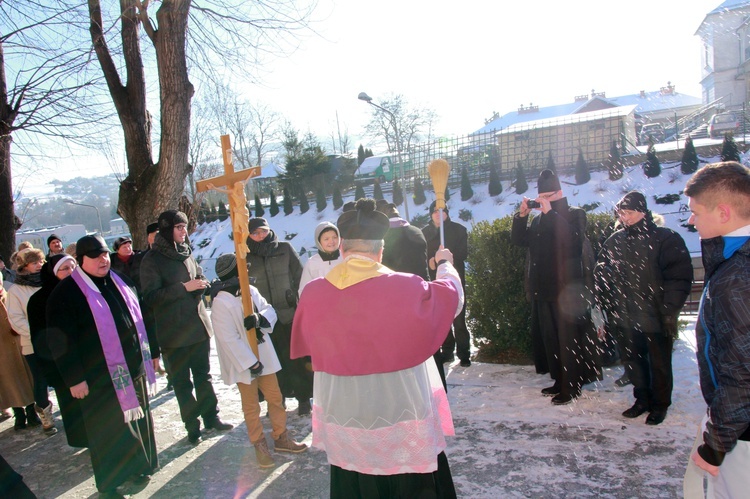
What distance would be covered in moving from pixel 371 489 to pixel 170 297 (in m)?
2.86

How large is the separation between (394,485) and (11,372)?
195 inches

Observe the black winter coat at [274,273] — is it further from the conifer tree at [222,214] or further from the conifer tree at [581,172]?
the conifer tree at [222,214]

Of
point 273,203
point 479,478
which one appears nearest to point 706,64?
point 273,203

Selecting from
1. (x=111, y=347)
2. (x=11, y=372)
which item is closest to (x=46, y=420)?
(x=11, y=372)

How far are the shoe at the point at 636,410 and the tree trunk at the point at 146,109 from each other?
5.71m

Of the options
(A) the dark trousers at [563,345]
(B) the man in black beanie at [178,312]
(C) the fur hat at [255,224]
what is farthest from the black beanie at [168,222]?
(A) the dark trousers at [563,345]

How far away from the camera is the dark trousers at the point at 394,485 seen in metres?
2.67

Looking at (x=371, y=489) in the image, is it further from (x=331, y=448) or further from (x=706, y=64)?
(x=706, y=64)

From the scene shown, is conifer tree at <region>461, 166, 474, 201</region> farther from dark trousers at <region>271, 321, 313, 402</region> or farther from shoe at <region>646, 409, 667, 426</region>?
shoe at <region>646, 409, 667, 426</region>

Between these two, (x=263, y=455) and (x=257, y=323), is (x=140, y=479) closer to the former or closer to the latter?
(x=263, y=455)

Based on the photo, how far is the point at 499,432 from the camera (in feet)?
14.5

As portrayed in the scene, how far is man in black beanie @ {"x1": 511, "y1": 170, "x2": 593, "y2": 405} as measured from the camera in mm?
4816

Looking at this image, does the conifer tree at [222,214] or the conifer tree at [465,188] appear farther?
the conifer tree at [222,214]

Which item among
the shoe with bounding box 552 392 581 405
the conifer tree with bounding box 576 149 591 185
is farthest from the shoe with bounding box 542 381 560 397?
the conifer tree with bounding box 576 149 591 185
